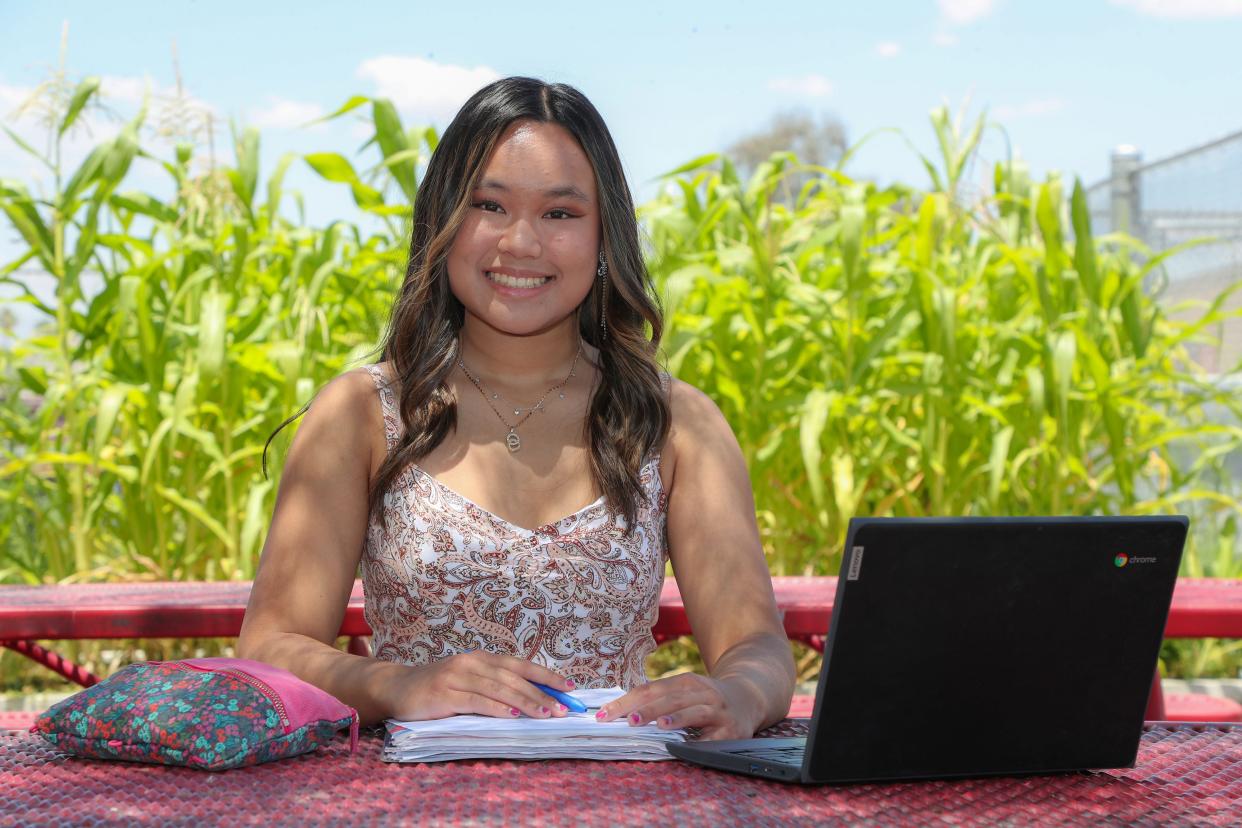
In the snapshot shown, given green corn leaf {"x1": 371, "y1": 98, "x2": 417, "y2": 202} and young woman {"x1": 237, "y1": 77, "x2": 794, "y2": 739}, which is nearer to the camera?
young woman {"x1": 237, "y1": 77, "x2": 794, "y2": 739}

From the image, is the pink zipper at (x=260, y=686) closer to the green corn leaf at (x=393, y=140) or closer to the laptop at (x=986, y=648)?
the laptop at (x=986, y=648)

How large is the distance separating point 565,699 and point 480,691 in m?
0.08

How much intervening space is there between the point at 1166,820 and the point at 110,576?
10.2ft

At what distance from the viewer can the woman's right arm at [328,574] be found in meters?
1.24

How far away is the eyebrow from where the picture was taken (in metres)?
1.65

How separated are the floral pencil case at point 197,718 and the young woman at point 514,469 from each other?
0.40 meters

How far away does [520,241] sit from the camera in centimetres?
165

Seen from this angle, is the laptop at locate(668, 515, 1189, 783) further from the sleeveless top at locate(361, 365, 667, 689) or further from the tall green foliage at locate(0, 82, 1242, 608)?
the tall green foliage at locate(0, 82, 1242, 608)

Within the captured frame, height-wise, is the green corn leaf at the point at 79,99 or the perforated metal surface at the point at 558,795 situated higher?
the green corn leaf at the point at 79,99

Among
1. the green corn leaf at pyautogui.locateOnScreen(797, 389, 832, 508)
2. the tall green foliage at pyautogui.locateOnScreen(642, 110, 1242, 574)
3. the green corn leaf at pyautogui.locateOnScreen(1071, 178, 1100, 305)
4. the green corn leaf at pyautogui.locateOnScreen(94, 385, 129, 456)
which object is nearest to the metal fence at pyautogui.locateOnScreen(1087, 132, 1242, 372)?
the tall green foliage at pyautogui.locateOnScreen(642, 110, 1242, 574)

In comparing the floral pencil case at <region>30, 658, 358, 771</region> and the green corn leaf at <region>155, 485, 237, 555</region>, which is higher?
the floral pencil case at <region>30, 658, 358, 771</region>

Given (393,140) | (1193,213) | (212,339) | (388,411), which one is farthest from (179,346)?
(1193,213)

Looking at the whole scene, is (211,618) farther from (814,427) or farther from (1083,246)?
(1083,246)

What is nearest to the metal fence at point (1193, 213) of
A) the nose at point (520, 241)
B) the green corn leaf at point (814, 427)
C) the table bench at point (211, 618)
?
the green corn leaf at point (814, 427)
